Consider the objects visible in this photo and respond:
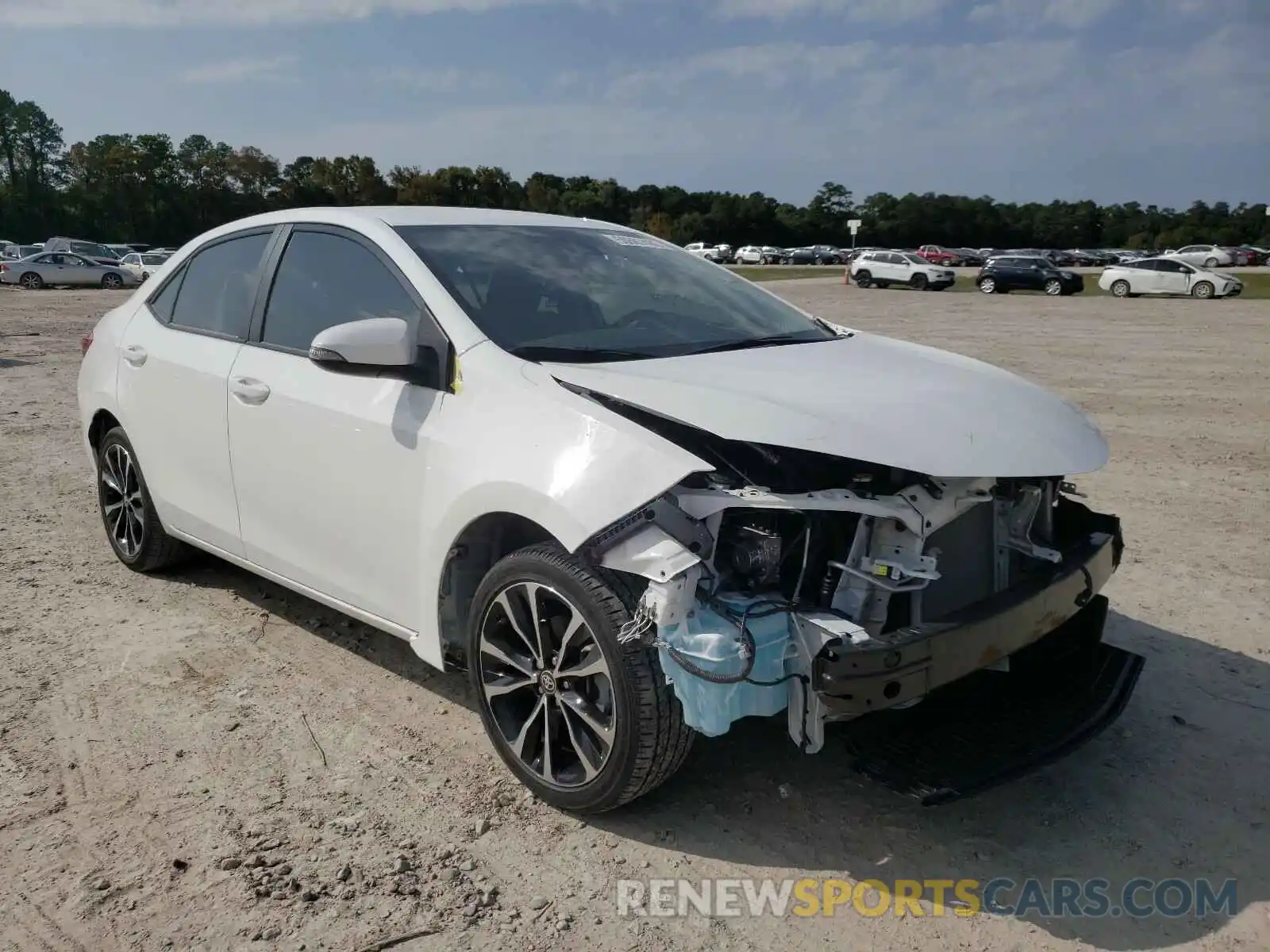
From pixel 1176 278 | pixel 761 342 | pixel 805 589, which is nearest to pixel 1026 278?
pixel 1176 278

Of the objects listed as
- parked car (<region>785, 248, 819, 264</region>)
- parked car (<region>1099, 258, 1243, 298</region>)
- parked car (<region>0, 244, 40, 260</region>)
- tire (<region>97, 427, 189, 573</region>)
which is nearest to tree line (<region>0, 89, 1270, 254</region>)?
parked car (<region>785, 248, 819, 264</region>)

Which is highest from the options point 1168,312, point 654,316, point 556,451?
point 654,316

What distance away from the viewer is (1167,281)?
3422 centimetres

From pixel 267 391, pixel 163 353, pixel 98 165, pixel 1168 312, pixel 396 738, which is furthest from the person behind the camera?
pixel 98 165

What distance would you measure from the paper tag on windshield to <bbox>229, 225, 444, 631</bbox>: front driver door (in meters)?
1.08

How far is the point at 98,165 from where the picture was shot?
8212 centimetres

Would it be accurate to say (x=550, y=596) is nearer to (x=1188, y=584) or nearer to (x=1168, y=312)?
(x=1188, y=584)

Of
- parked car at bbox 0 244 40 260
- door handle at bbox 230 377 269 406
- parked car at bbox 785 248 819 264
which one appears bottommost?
parked car at bbox 785 248 819 264

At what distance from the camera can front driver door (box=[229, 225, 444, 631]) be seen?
3.41 m

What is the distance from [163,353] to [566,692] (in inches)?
109

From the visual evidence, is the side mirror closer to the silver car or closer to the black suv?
the black suv

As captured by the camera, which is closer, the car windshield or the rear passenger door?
the car windshield

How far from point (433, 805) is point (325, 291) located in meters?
1.97

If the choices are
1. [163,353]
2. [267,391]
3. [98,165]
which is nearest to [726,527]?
[267,391]
